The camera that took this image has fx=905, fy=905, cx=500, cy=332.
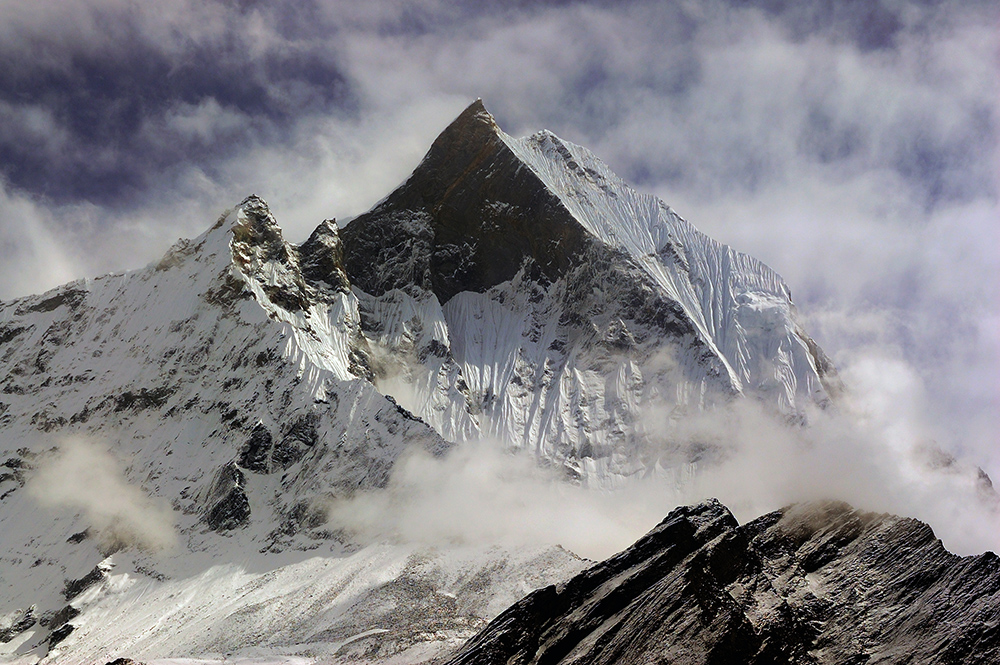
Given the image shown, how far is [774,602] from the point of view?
31.8 meters

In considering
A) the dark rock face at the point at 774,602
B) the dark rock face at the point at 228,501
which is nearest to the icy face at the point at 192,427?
the dark rock face at the point at 228,501

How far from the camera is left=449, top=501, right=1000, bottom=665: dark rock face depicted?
28697mm

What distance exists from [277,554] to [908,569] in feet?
341

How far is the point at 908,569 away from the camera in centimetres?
3102

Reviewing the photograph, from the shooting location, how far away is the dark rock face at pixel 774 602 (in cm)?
2870

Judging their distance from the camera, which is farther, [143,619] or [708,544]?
[143,619]

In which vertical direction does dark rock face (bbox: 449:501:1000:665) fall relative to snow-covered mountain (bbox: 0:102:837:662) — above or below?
below

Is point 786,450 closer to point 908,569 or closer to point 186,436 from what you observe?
point 186,436

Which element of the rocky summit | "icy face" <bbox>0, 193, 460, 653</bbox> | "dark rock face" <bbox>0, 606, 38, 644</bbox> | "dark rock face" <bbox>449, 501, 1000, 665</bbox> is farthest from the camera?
"icy face" <bbox>0, 193, 460, 653</bbox>

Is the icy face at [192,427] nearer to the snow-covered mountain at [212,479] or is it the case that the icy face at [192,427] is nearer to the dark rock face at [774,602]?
the snow-covered mountain at [212,479]

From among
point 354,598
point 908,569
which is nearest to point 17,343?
point 354,598

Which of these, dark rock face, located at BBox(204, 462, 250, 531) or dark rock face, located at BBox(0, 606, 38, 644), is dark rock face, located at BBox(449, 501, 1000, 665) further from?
dark rock face, located at BBox(0, 606, 38, 644)

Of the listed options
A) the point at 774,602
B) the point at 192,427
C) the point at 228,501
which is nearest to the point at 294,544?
the point at 228,501

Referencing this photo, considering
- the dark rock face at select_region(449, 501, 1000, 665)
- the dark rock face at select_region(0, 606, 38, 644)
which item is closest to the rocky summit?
the dark rock face at select_region(449, 501, 1000, 665)
